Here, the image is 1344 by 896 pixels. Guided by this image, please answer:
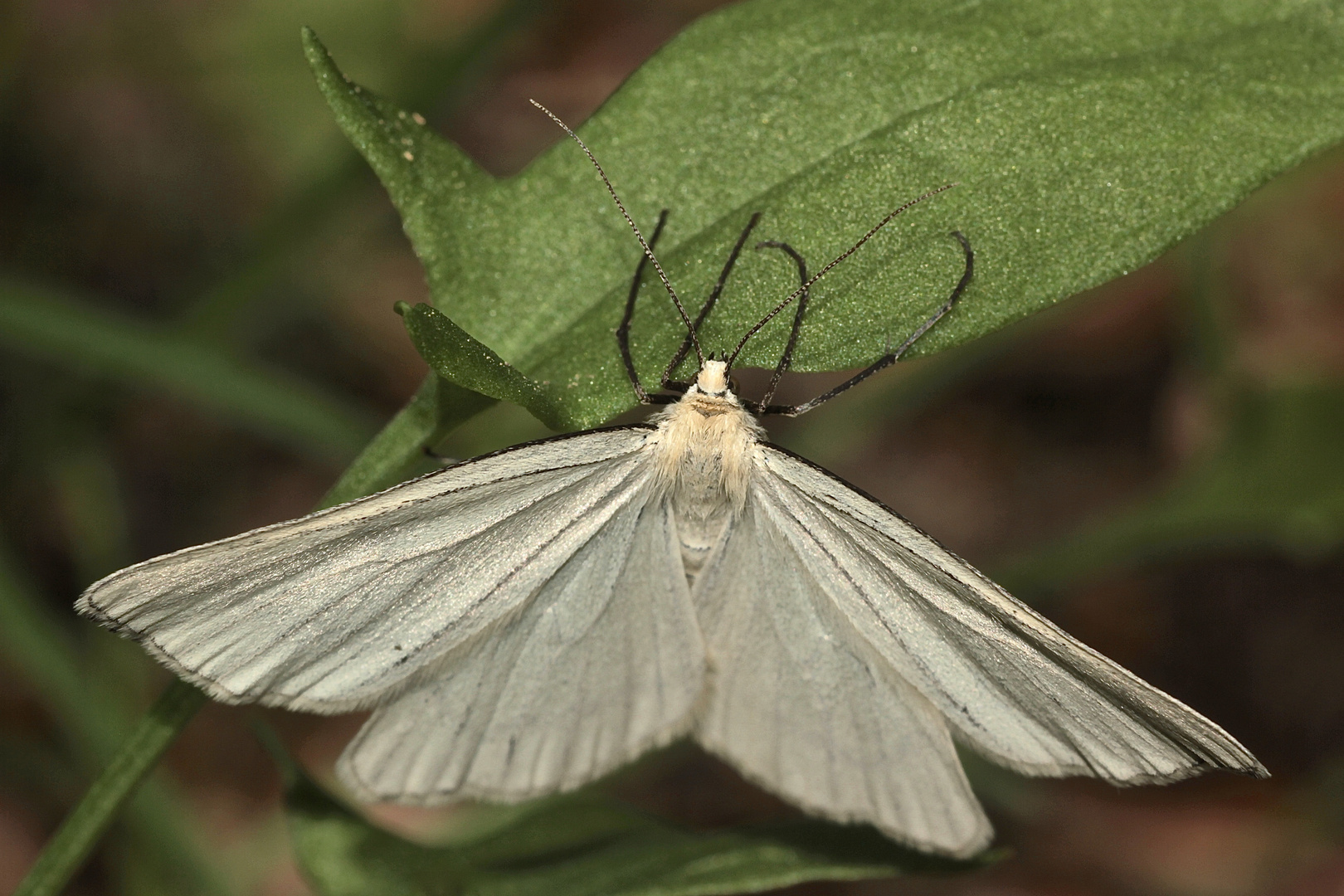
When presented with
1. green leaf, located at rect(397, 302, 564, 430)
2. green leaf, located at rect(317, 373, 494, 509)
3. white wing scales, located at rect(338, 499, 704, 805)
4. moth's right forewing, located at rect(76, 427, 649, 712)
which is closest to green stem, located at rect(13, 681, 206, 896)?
moth's right forewing, located at rect(76, 427, 649, 712)

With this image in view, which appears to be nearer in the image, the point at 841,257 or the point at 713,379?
the point at 841,257

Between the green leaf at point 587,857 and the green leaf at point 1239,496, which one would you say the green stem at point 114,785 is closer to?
the green leaf at point 587,857

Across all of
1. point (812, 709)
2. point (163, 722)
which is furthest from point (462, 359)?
point (812, 709)

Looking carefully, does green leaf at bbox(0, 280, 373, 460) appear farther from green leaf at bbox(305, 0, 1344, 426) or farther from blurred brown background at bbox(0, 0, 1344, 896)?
green leaf at bbox(305, 0, 1344, 426)

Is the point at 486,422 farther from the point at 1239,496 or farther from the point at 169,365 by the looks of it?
the point at 1239,496

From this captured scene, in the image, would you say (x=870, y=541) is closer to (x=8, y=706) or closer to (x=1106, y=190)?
(x=1106, y=190)
